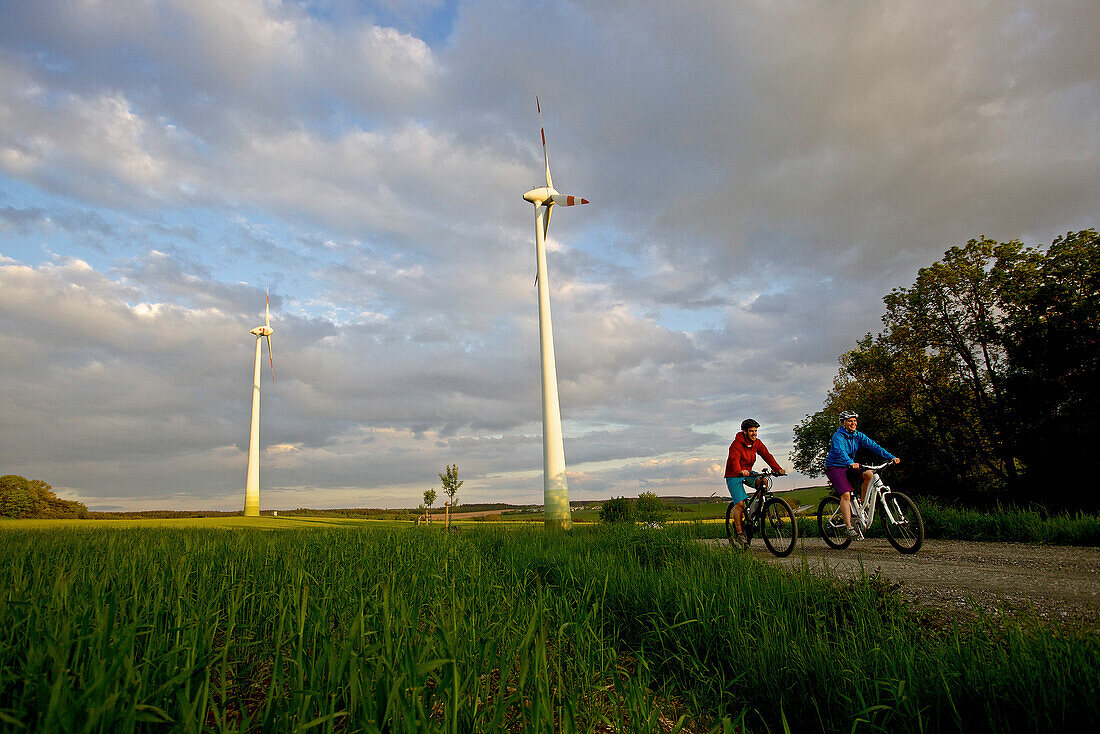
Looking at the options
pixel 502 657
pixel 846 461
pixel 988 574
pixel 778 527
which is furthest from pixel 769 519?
pixel 502 657

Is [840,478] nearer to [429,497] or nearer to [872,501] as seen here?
[872,501]

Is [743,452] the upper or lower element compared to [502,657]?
upper

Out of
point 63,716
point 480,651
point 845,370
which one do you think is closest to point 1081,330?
point 845,370

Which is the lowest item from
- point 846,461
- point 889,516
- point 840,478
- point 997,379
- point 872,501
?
point 889,516

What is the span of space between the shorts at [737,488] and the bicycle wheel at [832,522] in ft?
5.14

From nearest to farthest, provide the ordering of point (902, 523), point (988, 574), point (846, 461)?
point (988, 574) < point (902, 523) < point (846, 461)

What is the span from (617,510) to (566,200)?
15.6m

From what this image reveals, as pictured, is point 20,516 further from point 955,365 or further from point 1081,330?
point 1081,330

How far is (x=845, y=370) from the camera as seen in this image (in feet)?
116

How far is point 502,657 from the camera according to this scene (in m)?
3.50

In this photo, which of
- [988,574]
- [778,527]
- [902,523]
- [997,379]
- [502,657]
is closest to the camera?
[502,657]

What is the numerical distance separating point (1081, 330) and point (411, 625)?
27.4 m

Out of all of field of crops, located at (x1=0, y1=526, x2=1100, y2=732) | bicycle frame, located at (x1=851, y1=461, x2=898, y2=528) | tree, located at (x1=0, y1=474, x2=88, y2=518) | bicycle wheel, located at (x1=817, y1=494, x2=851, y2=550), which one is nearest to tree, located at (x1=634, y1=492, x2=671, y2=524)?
bicycle wheel, located at (x1=817, y1=494, x2=851, y2=550)

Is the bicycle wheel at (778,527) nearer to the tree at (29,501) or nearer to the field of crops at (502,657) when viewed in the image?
the field of crops at (502,657)
